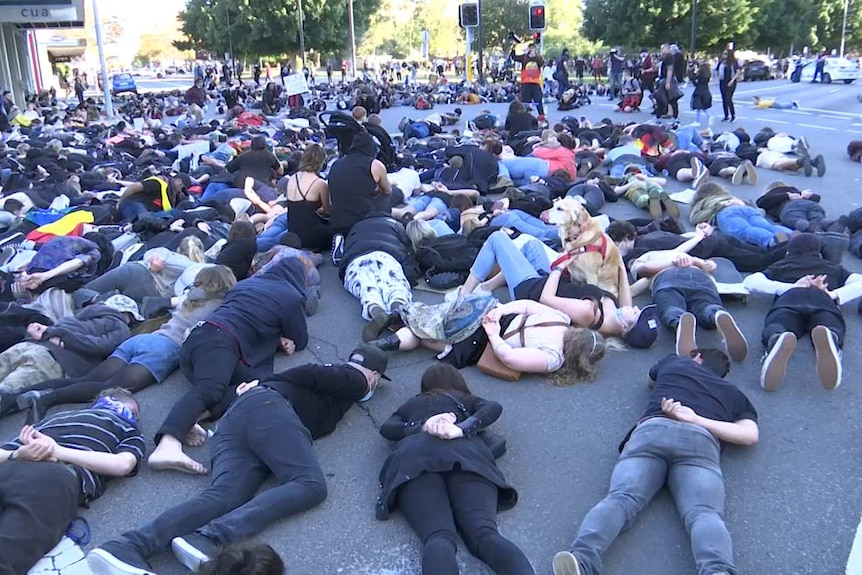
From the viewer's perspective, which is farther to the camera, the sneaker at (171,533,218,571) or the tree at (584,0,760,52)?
the tree at (584,0,760,52)

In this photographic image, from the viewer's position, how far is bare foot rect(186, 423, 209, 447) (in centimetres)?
434

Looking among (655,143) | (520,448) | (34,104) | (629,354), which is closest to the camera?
(520,448)

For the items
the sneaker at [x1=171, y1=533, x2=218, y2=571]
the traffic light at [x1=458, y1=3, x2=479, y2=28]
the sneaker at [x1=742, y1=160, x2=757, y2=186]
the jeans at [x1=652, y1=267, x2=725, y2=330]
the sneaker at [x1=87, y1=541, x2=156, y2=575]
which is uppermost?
the traffic light at [x1=458, y1=3, x2=479, y2=28]

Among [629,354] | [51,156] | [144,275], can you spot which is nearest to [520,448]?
[629,354]

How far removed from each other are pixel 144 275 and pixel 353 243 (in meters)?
1.92

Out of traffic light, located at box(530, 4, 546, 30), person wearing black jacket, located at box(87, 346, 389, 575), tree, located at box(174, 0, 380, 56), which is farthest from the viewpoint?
tree, located at box(174, 0, 380, 56)

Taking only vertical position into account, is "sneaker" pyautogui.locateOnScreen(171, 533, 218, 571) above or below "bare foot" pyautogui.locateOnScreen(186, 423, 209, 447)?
above

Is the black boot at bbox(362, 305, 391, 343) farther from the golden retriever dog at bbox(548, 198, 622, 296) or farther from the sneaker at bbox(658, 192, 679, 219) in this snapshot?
the sneaker at bbox(658, 192, 679, 219)

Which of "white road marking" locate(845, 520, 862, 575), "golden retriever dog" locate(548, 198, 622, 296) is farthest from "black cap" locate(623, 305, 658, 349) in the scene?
"white road marking" locate(845, 520, 862, 575)

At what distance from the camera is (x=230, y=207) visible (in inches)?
370

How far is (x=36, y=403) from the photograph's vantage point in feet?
15.5

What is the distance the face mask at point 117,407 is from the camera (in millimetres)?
4227

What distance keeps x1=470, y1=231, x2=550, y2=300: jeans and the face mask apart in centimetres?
315

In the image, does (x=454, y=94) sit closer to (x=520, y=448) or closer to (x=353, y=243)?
(x=353, y=243)
